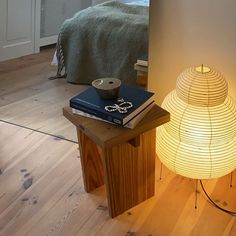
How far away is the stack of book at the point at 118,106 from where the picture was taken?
1324mm

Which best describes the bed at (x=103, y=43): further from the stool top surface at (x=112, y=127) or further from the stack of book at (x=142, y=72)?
the stool top surface at (x=112, y=127)

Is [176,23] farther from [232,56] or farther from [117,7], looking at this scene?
[117,7]

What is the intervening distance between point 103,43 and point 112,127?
163 cm

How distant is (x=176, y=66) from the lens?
175 cm

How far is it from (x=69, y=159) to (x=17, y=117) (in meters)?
0.64

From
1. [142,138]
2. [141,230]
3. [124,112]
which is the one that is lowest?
[141,230]

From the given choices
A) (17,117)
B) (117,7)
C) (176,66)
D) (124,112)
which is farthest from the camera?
(117,7)

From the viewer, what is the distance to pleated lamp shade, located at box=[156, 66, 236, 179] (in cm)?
143

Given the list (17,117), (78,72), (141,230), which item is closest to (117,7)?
(78,72)

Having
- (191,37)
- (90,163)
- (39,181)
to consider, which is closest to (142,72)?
(191,37)

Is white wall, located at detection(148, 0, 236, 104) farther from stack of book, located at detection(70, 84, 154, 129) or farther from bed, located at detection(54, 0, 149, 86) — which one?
bed, located at detection(54, 0, 149, 86)

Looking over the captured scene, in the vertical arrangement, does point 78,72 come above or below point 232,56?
below

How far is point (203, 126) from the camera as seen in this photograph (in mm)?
1437

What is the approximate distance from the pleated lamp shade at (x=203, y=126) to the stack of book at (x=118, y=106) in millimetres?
149
